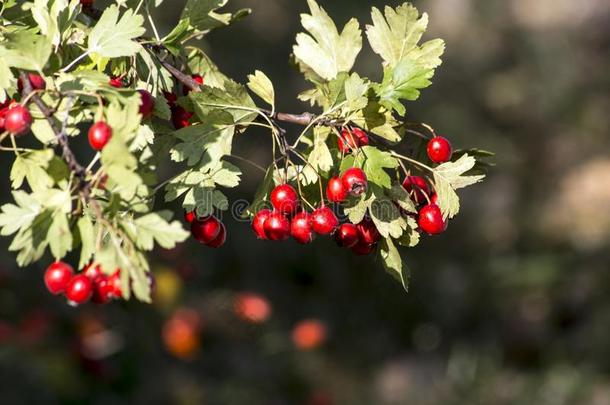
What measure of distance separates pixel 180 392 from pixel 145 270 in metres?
3.48

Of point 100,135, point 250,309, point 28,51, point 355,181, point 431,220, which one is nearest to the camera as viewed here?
point 100,135

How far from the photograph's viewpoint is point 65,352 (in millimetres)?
4152

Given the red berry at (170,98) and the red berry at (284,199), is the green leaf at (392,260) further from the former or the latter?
the red berry at (170,98)

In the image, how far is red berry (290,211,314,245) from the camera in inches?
58.0

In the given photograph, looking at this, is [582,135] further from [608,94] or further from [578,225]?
[578,225]

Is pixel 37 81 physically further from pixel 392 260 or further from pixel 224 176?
pixel 392 260

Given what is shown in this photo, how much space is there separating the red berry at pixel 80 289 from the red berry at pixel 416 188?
0.59 metres

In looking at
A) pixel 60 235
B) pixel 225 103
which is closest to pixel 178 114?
pixel 225 103

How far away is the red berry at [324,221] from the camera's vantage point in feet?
4.77

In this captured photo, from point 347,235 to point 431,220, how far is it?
0.15 meters

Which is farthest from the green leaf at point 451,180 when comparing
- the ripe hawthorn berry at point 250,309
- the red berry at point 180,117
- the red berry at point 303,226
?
the ripe hawthorn berry at point 250,309

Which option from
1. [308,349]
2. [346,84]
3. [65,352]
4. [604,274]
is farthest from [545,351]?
[346,84]

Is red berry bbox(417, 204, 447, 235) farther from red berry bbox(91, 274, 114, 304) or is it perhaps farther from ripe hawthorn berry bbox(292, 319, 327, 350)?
ripe hawthorn berry bbox(292, 319, 327, 350)

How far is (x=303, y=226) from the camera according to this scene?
1474mm
